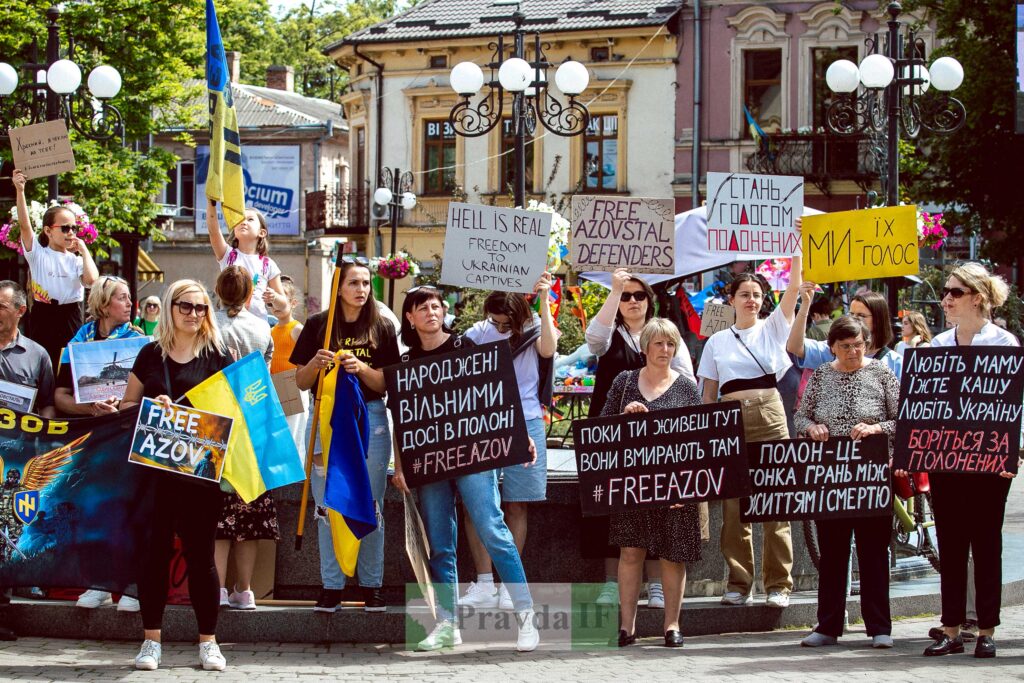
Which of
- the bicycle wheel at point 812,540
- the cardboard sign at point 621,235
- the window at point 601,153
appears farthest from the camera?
the window at point 601,153

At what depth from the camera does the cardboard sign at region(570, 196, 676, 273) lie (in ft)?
30.0

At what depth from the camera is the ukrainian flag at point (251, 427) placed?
24.6 feet

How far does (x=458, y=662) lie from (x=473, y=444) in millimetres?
1106

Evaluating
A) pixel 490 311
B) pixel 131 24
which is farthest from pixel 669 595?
pixel 131 24

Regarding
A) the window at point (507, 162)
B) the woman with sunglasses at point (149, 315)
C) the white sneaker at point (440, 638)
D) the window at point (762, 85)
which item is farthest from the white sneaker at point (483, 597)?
the window at point (507, 162)

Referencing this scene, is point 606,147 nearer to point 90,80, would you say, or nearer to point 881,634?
point 90,80

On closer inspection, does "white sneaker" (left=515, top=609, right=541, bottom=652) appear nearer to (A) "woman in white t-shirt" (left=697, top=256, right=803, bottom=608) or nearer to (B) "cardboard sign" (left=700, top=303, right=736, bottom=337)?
(A) "woman in white t-shirt" (left=697, top=256, right=803, bottom=608)

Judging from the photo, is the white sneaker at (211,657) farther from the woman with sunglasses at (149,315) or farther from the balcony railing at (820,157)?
the balcony railing at (820,157)

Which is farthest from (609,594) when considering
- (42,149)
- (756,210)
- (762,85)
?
(762,85)

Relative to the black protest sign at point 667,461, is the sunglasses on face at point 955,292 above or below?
above

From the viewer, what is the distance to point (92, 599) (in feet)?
26.7

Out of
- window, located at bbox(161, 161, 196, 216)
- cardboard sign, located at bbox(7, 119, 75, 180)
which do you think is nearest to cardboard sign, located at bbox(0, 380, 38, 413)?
cardboard sign, located at bbox(7, 119, 75, 180)

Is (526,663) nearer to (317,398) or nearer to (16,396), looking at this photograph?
(317,398)

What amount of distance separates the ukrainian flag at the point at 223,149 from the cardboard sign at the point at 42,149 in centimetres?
128
